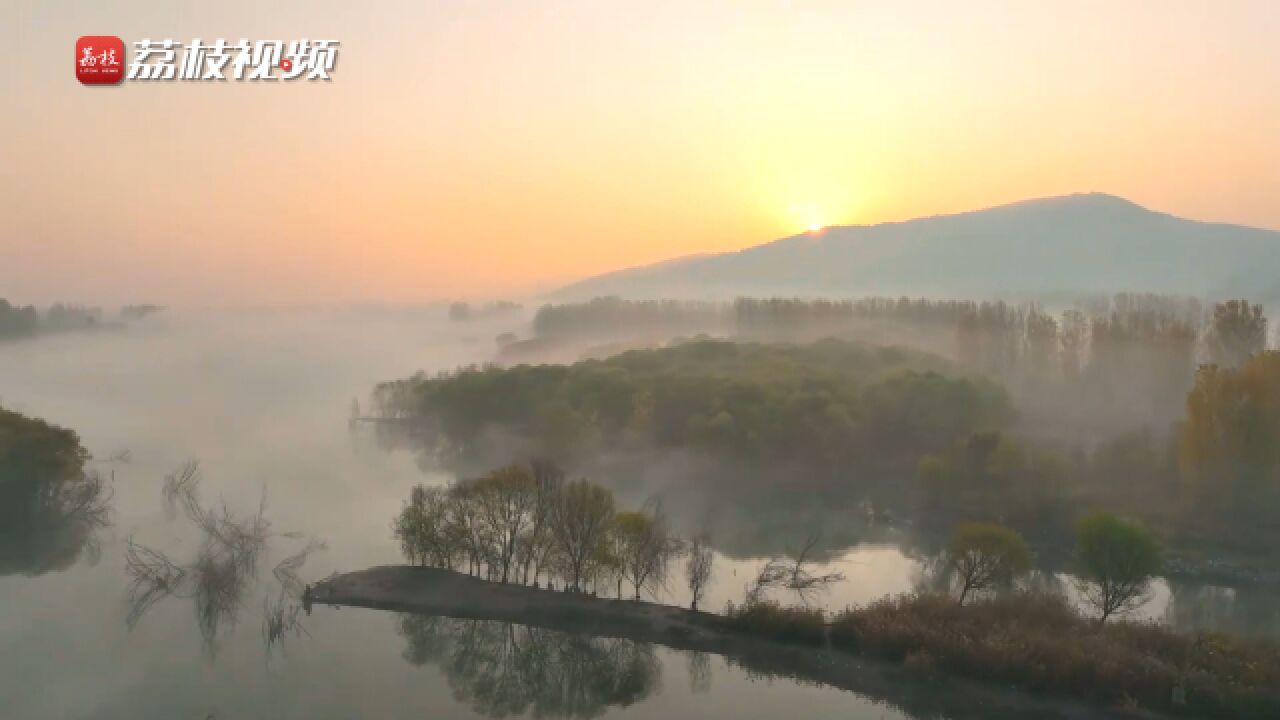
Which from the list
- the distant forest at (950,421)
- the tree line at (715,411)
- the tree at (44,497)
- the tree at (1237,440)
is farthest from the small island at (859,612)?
the tree line at (715,411)

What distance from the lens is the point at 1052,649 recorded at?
7.52 metres

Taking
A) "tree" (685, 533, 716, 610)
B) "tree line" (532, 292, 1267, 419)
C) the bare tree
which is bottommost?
the bare tree

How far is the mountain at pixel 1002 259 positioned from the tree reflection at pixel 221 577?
48.9 m

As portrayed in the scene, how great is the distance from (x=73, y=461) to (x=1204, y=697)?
1373cm

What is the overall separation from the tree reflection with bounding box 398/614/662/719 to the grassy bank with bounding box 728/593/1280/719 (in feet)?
4.38

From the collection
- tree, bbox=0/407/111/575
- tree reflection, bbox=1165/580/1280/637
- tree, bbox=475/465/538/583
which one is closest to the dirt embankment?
tree, bbox=475/465/538/583

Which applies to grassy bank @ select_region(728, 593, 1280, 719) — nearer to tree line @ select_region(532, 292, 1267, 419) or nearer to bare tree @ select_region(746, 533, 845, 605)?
bare tree @ select_region(746, 533, 845, 605)

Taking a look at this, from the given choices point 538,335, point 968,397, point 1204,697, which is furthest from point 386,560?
point 538,335

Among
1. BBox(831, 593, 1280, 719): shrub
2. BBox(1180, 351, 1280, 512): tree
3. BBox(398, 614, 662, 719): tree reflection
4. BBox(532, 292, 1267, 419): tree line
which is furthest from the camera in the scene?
BBox(532, 292, 1267, 419): tree line

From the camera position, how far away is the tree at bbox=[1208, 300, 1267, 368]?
18.5 metres

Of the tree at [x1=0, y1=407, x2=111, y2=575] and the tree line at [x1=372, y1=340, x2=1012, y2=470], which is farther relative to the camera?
the tree line at [x1=372, y1=340, x2=1012, y2=470]

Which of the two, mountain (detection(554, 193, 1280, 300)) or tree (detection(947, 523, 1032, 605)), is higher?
mountain (detection(554, 193, 1280, 300))

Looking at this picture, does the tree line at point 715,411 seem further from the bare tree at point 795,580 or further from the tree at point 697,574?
the tree at point 697,574

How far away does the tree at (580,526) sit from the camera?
931cm
